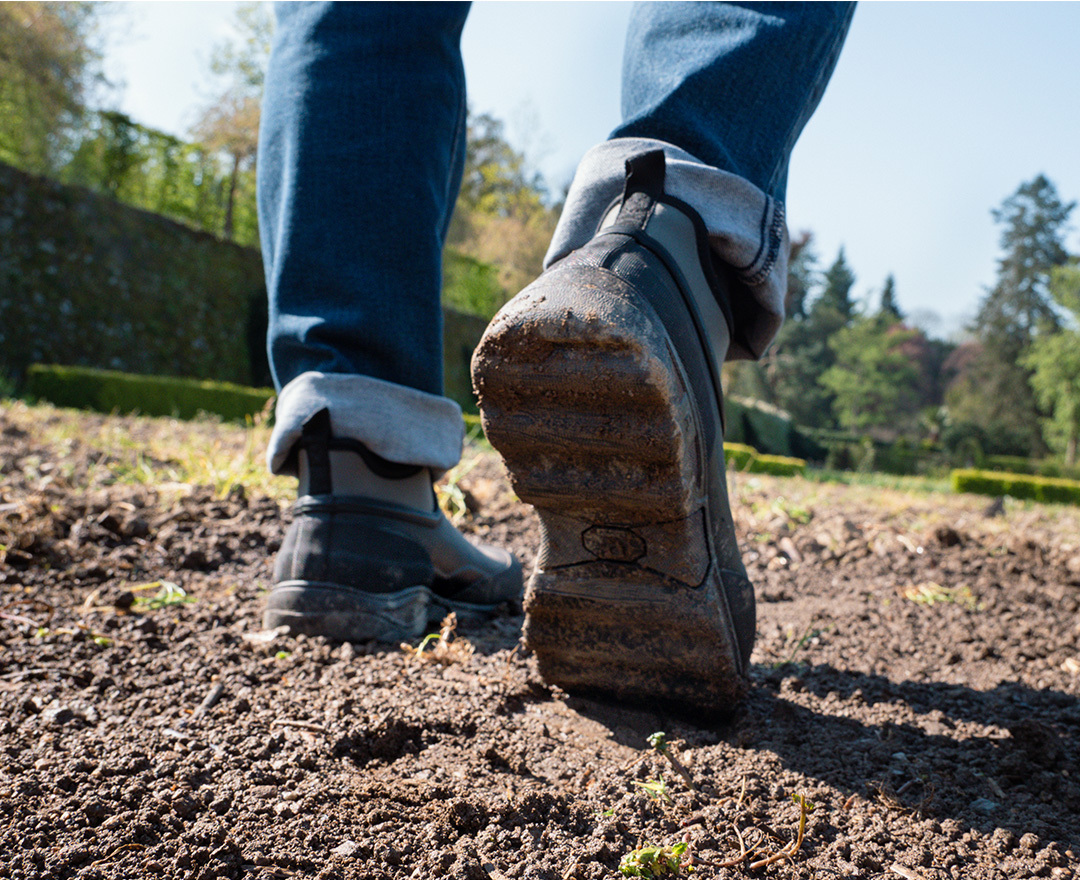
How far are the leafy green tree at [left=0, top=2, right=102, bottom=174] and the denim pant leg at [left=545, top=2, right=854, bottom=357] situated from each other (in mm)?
18075

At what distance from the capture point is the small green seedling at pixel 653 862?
2.20 ft

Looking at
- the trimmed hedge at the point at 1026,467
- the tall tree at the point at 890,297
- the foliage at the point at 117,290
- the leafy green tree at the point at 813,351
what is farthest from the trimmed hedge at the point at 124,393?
the tall tree at the point at 890,297

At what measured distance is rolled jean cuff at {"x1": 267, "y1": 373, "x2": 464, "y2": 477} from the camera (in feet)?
4.27

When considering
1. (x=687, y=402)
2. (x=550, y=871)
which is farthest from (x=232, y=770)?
(x=687, y=402)

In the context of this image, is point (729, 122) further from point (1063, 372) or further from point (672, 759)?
point (1063, 372)

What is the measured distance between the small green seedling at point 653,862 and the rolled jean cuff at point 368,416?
32.8 inches

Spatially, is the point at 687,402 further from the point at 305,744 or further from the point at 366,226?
the point at 366,226

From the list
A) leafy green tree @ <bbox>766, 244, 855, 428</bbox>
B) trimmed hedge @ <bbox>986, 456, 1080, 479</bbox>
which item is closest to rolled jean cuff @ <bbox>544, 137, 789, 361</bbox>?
trimmed hedge @ <bbox>986, 456, 1080, 479</bbox>

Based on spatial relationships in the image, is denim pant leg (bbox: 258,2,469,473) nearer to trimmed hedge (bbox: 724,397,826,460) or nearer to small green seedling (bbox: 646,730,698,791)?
small green seedling (bbox: 646,730,698,791)

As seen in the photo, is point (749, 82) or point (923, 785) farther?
point (749, 82)

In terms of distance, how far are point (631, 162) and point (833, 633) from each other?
1.07 metres

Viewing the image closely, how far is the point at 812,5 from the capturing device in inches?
44.4

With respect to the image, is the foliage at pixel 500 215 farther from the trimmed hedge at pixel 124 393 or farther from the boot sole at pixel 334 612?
the boot sole at pixel 334 612

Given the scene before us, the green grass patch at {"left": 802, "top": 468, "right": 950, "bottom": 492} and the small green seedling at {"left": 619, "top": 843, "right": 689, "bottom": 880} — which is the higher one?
the green grass patch at {"left": 802, "top": 468, "right": 950, "bottom": 492}
